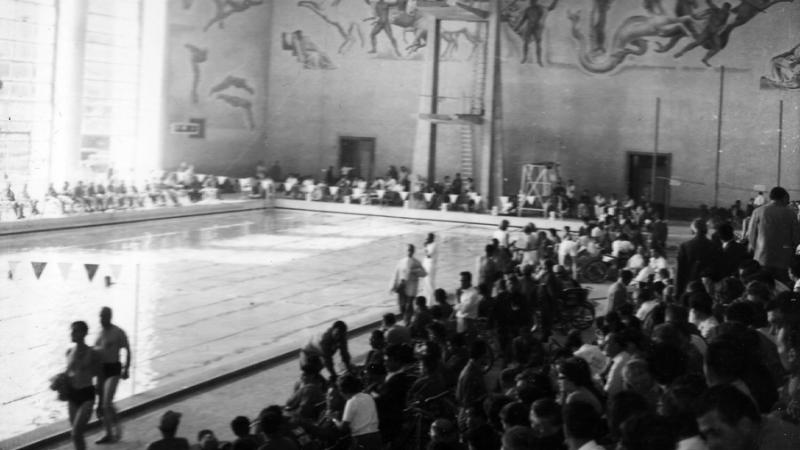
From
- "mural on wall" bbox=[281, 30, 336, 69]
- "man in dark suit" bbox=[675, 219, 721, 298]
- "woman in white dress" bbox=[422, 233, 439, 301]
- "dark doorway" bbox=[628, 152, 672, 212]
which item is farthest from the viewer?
"mural on wall" bbox=[281, 30, 336, 69]

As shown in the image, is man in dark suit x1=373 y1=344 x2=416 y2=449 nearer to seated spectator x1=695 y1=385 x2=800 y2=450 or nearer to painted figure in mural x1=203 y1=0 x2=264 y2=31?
seated spectator x1=695 y1=385 x2=800 y2=450

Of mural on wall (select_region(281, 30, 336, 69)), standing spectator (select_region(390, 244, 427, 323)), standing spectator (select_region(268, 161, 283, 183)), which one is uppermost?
mural on wall (select_region(281, 30, 336, 69))

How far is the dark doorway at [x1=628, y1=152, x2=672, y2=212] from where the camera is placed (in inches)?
1291

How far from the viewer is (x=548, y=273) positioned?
1277 cm

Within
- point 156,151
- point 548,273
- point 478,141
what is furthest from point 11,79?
point 548,273

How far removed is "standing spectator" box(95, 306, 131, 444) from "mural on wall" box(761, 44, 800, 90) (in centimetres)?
2705

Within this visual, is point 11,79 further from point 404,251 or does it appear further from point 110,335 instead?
point 110,335

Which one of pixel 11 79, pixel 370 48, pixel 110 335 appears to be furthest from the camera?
pixel 370 48

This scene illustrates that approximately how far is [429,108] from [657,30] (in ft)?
27.3

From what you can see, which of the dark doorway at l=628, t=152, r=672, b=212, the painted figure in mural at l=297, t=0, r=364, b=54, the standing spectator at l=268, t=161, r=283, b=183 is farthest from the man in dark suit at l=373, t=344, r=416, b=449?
the painted figure in mural at l=297, t=0, r=364, b=54

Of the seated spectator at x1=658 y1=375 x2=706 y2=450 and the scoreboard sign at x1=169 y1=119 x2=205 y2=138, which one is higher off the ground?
the scoreboard sign at x1=169 y1=119 x2=205 y2=138

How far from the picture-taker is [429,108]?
33969 mm

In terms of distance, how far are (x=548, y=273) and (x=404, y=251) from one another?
1169 cm

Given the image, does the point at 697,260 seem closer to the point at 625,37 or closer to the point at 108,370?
the point at 108,370
